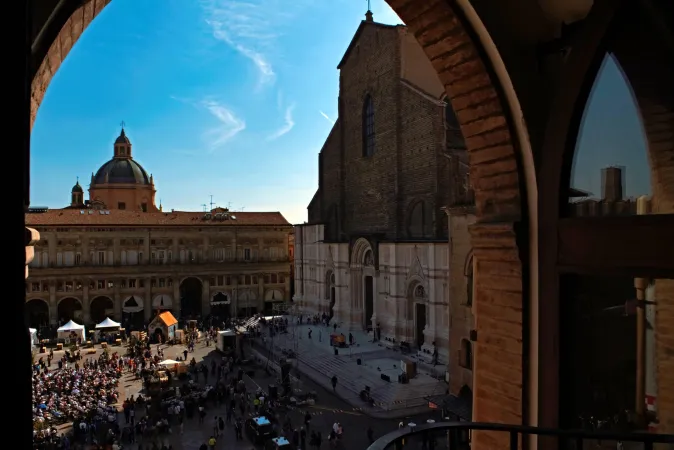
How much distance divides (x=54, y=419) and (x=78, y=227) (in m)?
30.1

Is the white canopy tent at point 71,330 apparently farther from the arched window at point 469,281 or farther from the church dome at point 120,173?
the church dome at point 120,173

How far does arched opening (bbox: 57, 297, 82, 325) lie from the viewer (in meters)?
46.5

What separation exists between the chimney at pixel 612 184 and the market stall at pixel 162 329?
35.8 metres

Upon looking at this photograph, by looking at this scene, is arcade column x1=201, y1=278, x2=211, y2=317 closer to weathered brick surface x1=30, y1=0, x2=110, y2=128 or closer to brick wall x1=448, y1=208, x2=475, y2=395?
brick wall x1=448, y1=208, x2=475, y2=395

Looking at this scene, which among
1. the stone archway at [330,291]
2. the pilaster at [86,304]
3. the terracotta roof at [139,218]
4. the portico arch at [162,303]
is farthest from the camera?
the portico arch at [162,303]

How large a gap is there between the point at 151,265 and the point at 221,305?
7656 mm

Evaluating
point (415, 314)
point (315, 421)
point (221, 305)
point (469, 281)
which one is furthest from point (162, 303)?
point (469, 281)

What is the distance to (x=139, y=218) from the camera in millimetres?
49906

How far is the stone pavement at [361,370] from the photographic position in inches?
870

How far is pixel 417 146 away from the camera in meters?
32.2

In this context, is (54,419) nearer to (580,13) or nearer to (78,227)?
(580,13)

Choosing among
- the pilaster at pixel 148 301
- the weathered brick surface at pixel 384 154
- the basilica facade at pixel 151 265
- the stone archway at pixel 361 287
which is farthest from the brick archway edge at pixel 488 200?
the pilaster at pixel 148 301

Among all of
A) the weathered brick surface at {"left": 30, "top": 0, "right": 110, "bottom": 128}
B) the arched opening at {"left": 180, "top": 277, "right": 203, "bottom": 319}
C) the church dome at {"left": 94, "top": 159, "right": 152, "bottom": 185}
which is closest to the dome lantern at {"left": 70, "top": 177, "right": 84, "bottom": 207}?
the church dome at {"left": 94, "top": 159, "right": 152, "bottom": 185}

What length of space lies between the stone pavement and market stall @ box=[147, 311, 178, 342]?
22.4 ft
